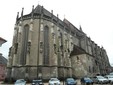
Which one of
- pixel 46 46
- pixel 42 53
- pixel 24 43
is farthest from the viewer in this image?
pixel 46 46

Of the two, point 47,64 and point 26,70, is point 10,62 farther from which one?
point 47,64

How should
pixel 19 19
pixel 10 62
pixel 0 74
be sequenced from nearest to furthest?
pixel 10 62 → pixel 19 19 → pixel 0 74

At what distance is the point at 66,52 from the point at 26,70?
1419 cm

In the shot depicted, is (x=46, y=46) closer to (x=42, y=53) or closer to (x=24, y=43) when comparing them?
(x=42, y=53)

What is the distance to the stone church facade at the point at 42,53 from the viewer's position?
3019 cm

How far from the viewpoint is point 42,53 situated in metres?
31.5

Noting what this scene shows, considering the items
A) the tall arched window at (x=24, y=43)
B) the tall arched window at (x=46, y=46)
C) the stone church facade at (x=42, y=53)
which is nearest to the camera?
the stone church facade at (x=42, y=53)

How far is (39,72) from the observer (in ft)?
96.7

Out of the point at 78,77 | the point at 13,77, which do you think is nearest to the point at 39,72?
the point at 13,77

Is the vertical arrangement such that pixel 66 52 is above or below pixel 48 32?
below

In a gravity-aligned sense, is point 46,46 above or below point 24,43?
below

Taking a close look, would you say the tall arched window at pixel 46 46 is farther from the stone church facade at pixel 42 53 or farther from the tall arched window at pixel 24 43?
the tall arched window at pixel 24 43

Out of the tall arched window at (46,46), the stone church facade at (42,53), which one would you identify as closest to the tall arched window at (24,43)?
the stone church facade at (42,53)

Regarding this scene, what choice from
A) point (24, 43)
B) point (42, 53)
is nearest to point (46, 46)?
point (42, 53)
